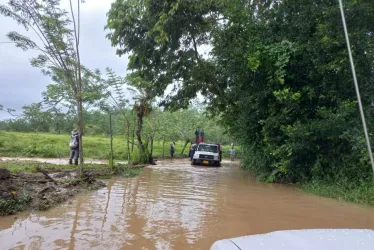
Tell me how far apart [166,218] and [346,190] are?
20.0 ft

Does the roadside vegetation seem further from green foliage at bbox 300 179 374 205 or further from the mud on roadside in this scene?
the mud on roadside

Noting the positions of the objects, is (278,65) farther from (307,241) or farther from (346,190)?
(307,241)

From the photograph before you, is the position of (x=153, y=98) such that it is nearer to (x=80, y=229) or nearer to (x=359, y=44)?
(x=359, y=44)

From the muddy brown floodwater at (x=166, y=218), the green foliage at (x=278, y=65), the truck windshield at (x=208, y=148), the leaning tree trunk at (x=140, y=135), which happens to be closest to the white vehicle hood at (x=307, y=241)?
the muddy brown floodwater at (x=166, y=218)

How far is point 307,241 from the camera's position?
5.75 ft

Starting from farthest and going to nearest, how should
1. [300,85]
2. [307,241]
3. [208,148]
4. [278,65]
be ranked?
[208,148]
[300,85]
[278,65]
[307,241]

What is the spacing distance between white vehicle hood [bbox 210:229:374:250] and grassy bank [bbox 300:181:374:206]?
7897 millimetres

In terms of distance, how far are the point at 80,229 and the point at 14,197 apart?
6.84 ft

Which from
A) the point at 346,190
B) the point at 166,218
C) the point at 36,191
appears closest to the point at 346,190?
the point at 346,190

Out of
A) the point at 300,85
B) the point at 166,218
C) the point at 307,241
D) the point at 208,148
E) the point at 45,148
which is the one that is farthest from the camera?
the point at 208,148

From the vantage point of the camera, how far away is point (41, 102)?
38.6 feet

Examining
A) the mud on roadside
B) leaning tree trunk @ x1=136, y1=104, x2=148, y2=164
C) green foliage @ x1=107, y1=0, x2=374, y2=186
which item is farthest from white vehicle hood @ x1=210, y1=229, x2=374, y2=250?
leaning tree trunk @ x1=136, y1=104, x2=148, y2=164

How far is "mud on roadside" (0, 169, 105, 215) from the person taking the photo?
6699 millimetres

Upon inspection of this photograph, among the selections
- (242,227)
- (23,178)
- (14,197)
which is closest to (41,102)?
(23,178)
